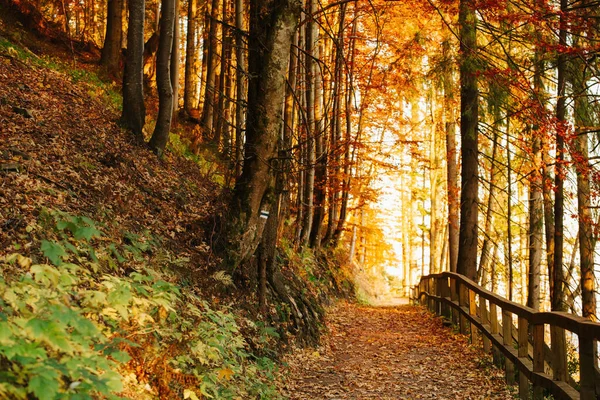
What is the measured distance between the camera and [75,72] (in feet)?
44.0

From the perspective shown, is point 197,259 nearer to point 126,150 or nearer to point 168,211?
point 168,211

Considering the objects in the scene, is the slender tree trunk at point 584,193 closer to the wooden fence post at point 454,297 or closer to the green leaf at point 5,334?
the wooden fence post at point 454,297

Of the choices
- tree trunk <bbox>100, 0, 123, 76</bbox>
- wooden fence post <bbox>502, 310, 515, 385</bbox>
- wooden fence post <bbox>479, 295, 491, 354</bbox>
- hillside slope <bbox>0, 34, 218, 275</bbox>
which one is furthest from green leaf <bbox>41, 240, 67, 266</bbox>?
tree trunk <bbox>100, 0, 123, 76</bbox>

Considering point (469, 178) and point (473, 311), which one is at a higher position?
point (469, 178)

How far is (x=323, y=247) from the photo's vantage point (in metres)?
21.3

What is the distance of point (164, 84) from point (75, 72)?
3.58 metres

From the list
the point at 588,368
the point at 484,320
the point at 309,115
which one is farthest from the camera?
the point at 309,115

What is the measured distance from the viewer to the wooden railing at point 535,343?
4883mm

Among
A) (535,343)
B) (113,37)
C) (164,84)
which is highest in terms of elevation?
(113,37)

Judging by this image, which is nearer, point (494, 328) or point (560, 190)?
point (494, 328)

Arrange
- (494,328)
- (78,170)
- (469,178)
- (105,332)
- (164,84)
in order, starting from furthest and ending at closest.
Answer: (469,178)
(164,84)
(494,328)
(78,170)
(105,332)

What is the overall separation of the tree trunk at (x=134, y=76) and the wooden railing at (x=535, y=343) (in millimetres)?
7313

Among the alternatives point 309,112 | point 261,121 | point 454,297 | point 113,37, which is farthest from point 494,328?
point 113,37

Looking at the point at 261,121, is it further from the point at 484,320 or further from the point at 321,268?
the point at 321,268
